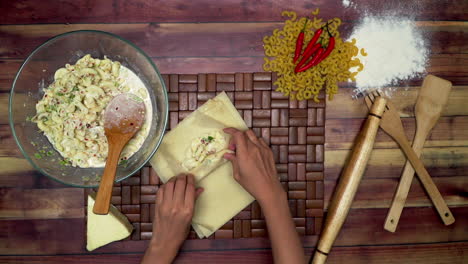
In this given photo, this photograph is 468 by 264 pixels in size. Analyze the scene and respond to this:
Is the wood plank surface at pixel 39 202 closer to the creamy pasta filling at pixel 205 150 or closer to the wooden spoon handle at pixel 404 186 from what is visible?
the creamy pasta filling at pixel 205 150

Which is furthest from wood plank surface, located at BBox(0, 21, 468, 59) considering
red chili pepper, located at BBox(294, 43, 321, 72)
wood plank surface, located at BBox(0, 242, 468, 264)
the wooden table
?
wood plank surface, located at BBox(0, 242, 468, 264)

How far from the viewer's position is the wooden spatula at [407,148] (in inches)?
41.7

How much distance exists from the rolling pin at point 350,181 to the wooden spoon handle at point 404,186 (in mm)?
156

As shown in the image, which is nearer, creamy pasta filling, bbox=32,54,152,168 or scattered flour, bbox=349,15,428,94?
creamy pasta filling, bbox=32,54,152,168

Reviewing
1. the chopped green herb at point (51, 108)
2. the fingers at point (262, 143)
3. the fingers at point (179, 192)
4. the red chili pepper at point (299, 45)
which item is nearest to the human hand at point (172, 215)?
the fingers at point (179, 192)

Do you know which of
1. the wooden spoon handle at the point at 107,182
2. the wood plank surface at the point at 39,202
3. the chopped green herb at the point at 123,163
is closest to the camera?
the wooden spoon handle at the point at 107,182

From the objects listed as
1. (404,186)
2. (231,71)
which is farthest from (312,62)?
(404,186)

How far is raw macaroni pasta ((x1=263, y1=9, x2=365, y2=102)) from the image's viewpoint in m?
1.04

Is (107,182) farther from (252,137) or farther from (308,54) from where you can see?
(308,54)

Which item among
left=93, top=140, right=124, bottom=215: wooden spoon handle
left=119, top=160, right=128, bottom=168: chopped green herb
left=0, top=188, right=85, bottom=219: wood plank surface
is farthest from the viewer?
left=0, top=188, right=85, bottom=219: wood plank surface

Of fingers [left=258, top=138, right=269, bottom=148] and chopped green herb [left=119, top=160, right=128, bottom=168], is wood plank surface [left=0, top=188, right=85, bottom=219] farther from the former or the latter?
fingers [left=258, top=138, right=269, bottom=148]

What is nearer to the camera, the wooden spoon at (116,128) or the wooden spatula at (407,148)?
the wooden spoon at (116,128)

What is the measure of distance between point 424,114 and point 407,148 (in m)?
0.11

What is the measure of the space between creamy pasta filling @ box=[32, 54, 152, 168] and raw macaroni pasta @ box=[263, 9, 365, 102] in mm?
365
